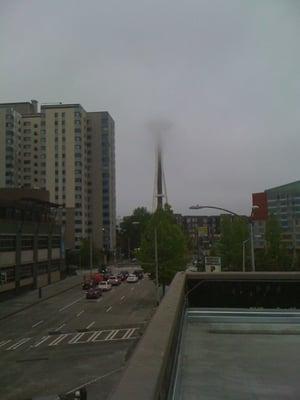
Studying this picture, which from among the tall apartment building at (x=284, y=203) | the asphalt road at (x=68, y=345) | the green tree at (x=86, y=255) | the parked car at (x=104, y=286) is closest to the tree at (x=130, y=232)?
the tall apartment building at (x=284, y=203)

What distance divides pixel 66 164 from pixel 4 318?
3463 inches

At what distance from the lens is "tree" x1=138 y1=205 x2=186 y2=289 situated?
5322 cm

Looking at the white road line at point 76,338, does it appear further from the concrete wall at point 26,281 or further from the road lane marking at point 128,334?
the concrete wall at point 26,281

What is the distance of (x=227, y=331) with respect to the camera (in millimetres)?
8359

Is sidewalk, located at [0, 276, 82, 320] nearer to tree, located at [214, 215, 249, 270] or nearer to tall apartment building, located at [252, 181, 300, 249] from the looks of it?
tree, located at [214, 215, 249, 270]

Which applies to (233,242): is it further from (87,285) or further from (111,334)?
(111,334)

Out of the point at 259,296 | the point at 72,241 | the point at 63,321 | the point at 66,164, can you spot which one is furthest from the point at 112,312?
Answer: the point at 66,164

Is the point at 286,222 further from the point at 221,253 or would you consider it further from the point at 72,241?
the point at 221,253

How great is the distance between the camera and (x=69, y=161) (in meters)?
128

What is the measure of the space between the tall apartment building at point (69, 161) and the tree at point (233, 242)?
65.0m

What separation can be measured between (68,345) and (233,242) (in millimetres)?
30637

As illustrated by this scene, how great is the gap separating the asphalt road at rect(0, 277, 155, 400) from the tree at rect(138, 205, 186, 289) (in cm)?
316

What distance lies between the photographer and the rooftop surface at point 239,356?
5223 mm

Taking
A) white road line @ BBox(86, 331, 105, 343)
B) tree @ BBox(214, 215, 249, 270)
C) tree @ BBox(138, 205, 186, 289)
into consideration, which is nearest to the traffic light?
tree @ BBox(138, 205, 186, 289)
